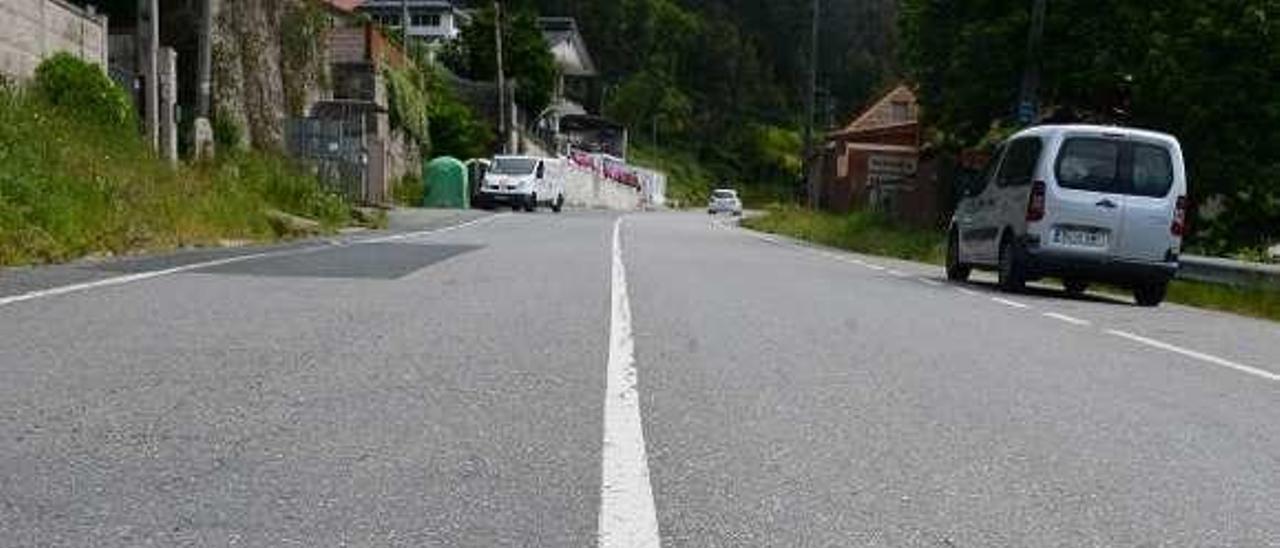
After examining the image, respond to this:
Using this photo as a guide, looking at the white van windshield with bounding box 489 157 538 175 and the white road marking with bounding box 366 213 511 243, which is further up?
the white van windshield with bounding box 489 157 538 175

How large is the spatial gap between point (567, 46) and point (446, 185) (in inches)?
2097

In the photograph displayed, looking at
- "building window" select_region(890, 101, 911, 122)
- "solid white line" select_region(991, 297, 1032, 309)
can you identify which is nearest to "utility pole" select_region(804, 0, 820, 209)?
"building window" select_region(890, 101, 911, 122)

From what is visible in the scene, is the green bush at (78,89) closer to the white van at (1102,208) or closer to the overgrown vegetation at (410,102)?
the white van at (1102,208)

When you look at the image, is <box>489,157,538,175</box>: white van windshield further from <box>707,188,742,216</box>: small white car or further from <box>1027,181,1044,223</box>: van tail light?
<box>1027,181,1044,223</box>: van tail light

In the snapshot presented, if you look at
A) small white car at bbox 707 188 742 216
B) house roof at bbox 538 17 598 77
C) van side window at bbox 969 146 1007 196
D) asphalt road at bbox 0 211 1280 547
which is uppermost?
house roof at bbox 538 17 598 77

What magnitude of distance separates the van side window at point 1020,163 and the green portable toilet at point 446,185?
3474 cm

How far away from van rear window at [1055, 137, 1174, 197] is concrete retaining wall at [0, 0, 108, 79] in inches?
572

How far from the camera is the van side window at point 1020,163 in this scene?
16.1 metres

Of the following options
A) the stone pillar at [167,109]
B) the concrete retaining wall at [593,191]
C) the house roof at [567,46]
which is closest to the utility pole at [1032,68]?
the stone pillar at [167,109]

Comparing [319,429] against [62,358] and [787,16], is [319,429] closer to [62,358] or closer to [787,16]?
[62,358]

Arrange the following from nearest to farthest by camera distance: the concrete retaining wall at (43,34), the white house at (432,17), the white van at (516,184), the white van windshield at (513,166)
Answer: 1. the concrete retaining wall at (43,34)
2. the white van at (516,184)
3. the white van windshield at (513,166)
4. the white house at (432,17)

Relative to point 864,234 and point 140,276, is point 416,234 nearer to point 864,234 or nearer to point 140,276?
point 140,276

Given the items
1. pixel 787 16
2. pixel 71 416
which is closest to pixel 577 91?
pixel 787 16

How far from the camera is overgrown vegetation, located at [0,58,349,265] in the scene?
49.1 ft
